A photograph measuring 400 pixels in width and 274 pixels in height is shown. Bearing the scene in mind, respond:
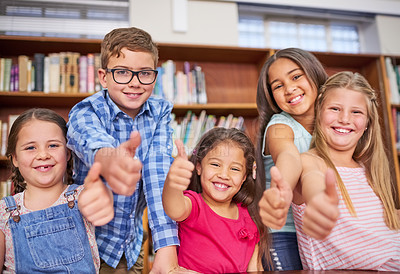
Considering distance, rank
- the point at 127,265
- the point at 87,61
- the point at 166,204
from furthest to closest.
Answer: the point at 87,61, the point at 127,265, the point at 166,204

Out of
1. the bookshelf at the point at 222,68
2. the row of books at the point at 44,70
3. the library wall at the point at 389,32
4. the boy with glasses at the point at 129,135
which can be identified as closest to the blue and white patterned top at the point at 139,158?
the boy with glasses at the point at 129,135

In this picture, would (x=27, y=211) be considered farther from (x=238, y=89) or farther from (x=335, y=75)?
(x=238, y=89)

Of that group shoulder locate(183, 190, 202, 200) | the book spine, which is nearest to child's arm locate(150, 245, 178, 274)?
shoulder locate(183, 190, 202, 200)

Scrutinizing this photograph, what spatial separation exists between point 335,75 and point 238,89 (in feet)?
5.52

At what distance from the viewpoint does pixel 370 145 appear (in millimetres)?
830

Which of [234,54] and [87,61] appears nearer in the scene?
[87,61]

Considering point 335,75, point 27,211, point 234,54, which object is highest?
point 234,54

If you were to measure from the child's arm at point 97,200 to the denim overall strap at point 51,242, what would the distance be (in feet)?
1.16

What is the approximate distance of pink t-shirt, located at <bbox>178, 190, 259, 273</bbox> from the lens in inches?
34.3

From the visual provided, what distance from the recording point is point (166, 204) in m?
0.73

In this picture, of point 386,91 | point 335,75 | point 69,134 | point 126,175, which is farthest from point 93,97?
point 386,91

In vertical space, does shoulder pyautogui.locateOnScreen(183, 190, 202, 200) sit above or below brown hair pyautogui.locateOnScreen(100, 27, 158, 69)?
below

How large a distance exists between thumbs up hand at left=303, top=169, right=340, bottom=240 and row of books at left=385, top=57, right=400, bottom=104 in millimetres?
2327

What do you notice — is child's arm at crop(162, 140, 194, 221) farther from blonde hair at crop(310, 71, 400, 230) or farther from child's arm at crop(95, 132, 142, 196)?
blonde hair at crop(310, 71, 400, 230)
